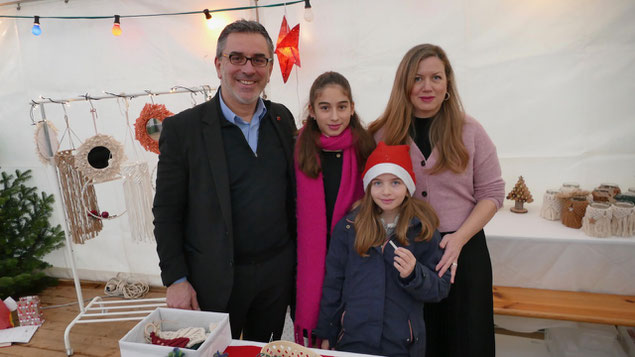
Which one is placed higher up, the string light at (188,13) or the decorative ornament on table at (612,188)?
the string light at (188,13)

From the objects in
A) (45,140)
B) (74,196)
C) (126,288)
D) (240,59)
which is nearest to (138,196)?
(74,196)

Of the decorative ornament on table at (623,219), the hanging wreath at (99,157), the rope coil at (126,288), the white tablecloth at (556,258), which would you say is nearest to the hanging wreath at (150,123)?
the hanging wreath at (99,157)

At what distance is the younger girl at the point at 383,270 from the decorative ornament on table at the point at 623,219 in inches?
47.9

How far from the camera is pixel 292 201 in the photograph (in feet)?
5.68

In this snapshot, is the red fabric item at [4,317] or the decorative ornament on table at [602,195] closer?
the decorative ornament on table at [602,195]

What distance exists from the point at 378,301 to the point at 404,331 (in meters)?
0.15

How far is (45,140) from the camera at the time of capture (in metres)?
2.50

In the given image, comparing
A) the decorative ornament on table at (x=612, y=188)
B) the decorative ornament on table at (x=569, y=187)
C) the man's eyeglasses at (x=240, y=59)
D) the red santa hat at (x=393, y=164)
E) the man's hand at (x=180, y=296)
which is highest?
the man's eyeglasses at (x=240, y=59)

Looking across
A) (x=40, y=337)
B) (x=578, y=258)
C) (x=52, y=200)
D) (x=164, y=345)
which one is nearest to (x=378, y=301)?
(x=164, y=345)

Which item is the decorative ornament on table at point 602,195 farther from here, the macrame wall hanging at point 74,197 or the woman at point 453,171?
the macrame wall hanging at point 74,197

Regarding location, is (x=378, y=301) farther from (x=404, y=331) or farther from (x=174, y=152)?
(x=174, y=152)

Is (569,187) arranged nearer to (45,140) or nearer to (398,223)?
(398,223)

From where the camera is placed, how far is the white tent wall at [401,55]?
7.26 ft

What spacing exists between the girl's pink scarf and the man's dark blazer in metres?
0.33
